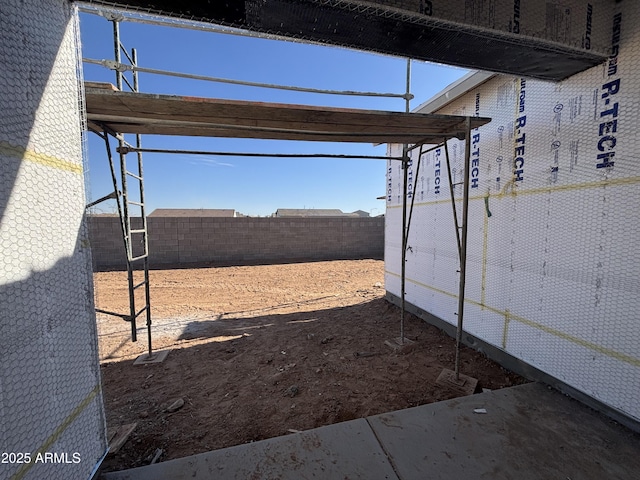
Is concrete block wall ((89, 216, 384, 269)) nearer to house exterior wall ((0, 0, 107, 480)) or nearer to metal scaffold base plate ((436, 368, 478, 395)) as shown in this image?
metal scaffold base plate ((436, 368, 478, 395))

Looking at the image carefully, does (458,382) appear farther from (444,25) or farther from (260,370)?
(444,25)

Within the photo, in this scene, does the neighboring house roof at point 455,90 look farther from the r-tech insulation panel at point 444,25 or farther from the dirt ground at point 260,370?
the dirt ground at point 260,370

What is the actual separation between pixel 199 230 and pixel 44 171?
9.50 meters

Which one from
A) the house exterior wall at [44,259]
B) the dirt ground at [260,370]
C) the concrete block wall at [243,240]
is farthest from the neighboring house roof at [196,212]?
the house exterior wall at [44,259]

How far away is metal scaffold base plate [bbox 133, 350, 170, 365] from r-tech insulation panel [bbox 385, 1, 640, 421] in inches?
154

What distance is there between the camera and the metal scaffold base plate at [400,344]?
3.48 m

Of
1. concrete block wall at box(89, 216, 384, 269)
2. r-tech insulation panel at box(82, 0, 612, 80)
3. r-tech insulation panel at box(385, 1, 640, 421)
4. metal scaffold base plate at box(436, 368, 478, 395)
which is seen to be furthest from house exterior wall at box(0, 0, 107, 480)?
concrete block wall at box(89, 216, 384, 269)

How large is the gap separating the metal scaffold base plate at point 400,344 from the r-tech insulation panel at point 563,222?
756 millimetres

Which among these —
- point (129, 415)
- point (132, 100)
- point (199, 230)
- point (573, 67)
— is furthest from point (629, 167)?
point (199, 230)

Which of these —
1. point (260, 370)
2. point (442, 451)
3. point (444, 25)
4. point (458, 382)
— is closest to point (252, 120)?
point (444, 25)

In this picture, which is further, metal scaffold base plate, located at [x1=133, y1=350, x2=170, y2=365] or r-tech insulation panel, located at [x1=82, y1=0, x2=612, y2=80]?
metal scaffold base plate, located at [x1=133, y1=350, x2=170, y2=365]

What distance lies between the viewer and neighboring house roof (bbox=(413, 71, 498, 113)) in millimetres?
3084

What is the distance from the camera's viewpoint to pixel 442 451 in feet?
5.69

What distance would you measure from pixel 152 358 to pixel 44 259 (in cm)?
263
